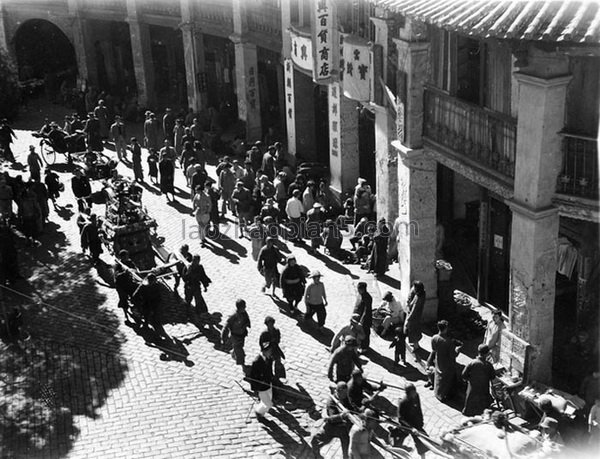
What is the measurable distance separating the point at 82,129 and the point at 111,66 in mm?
9542

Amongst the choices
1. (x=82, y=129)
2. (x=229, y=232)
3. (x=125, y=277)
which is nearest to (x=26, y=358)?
(x=125, y=277)

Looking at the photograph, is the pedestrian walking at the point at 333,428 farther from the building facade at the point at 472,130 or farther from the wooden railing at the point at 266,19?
the wooden railing at the point at 266,19

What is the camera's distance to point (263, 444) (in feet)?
45.1

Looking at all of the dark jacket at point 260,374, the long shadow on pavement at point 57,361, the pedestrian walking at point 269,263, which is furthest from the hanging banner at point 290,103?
the dark jacket at point 260,374

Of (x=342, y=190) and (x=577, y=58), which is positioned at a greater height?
(x=577, y=58)

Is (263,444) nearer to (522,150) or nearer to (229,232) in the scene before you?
(522,150)

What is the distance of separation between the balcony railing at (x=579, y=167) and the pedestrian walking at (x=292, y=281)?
19.8 feet

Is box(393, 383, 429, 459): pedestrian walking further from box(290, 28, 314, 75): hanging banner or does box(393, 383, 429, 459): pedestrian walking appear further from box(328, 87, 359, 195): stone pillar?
box(290, 28, 314, 75): hanging banner

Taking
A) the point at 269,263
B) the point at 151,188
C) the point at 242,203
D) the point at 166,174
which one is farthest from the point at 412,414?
the point at 151,188

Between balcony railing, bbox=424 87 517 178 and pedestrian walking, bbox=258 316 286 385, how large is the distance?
452 centimetres

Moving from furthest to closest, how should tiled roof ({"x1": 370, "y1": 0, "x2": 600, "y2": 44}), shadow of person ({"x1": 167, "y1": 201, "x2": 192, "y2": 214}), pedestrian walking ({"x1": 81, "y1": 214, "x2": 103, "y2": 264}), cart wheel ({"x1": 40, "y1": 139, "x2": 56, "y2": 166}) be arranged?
cart wheel ({"x1": 40, "y1": 139, "x2": 56, "y2": 166}), shadow of person ({"x1": 167, "y1": 201, "x2": 192, "y2": 214}), pedestrian walking ({"x1": 81, "y1": 214, "x2": 103, "y2": 264}), tiled roof ({"x1": 370, "y1": 0, "x2": 600, "y2": 44})

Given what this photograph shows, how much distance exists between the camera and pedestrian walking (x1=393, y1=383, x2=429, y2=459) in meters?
13.0

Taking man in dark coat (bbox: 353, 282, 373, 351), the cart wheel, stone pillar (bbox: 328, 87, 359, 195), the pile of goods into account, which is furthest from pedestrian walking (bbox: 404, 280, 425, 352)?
the cart wheel

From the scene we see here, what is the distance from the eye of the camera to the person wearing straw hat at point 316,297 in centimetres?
1691
